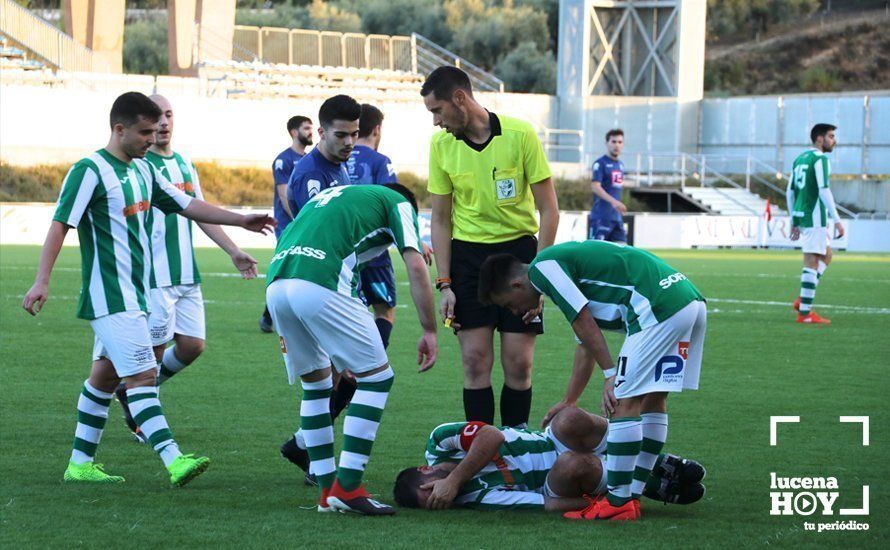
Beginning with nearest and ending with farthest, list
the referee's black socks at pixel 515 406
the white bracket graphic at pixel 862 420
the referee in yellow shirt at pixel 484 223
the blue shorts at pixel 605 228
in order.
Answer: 1. the referee in yellow shirt at pixel 484 223
2. the referee's black socks at pixel 515 406
3. the white bracket graphic at pixel 862 420
4. the blue shorts at pixel 605 228

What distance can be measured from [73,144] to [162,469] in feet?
105

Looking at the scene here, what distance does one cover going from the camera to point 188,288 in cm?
831

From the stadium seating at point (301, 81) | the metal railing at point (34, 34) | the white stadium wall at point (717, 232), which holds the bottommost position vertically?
the white stadium wall at point (717, 232)

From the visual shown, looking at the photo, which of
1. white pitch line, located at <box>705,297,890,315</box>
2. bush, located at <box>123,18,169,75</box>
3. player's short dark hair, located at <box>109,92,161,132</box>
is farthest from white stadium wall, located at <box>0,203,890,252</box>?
bush, located at <box>123,18,169,75</box>

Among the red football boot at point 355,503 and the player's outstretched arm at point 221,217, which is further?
the player's outstretched arm at point 221,217

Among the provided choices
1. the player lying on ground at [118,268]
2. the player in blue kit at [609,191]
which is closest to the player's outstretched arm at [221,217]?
the player lying on ground at [118,268]

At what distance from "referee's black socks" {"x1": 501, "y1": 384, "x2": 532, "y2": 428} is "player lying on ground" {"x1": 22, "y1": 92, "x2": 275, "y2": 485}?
1.67 meters

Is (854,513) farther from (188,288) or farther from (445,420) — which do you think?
(188,288)

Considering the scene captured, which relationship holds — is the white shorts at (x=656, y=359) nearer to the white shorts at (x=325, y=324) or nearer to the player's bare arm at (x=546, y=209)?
the white shorts at (x=325, y=324)

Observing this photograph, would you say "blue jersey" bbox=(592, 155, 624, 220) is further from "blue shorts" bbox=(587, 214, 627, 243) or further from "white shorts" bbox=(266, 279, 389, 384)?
"white shorts" bbox=(266, 279, 389, 384)

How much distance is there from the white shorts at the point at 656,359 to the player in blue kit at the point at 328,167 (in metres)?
1.58

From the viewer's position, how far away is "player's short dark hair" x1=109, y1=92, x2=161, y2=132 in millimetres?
6328

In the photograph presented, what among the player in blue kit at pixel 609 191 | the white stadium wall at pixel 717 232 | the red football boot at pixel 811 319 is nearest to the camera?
the red football boot at pixel 811 319

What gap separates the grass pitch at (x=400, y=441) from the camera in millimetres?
5414
